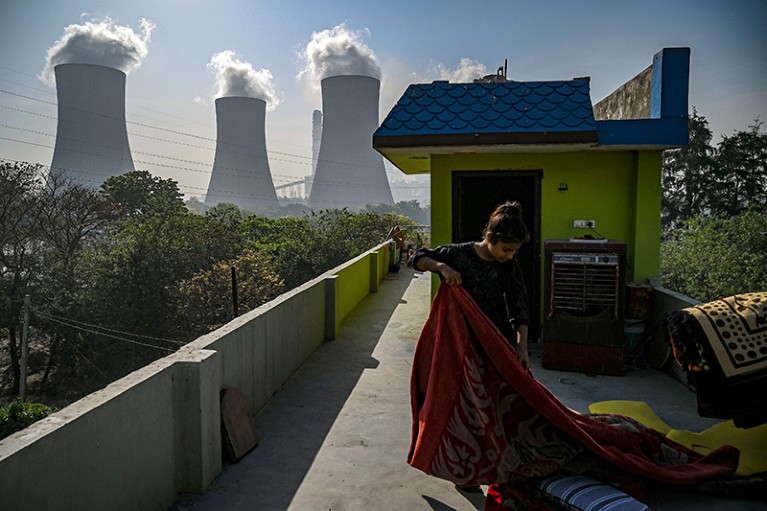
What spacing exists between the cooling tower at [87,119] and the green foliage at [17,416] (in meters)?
35.9

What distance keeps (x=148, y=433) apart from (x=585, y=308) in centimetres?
426

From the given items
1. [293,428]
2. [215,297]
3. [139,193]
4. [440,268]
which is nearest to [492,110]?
[440,268]

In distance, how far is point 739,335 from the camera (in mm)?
3105

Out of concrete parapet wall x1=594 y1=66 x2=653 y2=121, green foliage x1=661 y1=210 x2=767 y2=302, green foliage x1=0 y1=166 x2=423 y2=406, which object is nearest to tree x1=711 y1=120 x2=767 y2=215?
green foliage x1=661 y1=210 x2=767 y2=302

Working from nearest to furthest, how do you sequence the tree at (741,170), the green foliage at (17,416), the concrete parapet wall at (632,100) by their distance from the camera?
the concrete parapet wall at (632,100) → the green foliage at (17,416) → the tree at (741,170)

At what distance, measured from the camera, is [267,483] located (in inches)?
134

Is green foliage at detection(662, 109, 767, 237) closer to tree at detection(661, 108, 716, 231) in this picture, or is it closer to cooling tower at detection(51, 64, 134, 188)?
tree at detection(661, 108, 716, 231)

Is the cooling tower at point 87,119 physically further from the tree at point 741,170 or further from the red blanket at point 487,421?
the red blanket at point 487,421

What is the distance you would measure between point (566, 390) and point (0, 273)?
25342 millimetres

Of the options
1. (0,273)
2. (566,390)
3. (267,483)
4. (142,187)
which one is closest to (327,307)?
(566,390)

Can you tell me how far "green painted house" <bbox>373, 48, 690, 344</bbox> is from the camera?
6.03 metres

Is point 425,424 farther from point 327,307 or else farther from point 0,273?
point 0,273

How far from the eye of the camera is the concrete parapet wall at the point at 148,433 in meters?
2.15

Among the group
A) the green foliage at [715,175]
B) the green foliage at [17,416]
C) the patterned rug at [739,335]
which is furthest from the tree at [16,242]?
the green foliage at [715,175]
